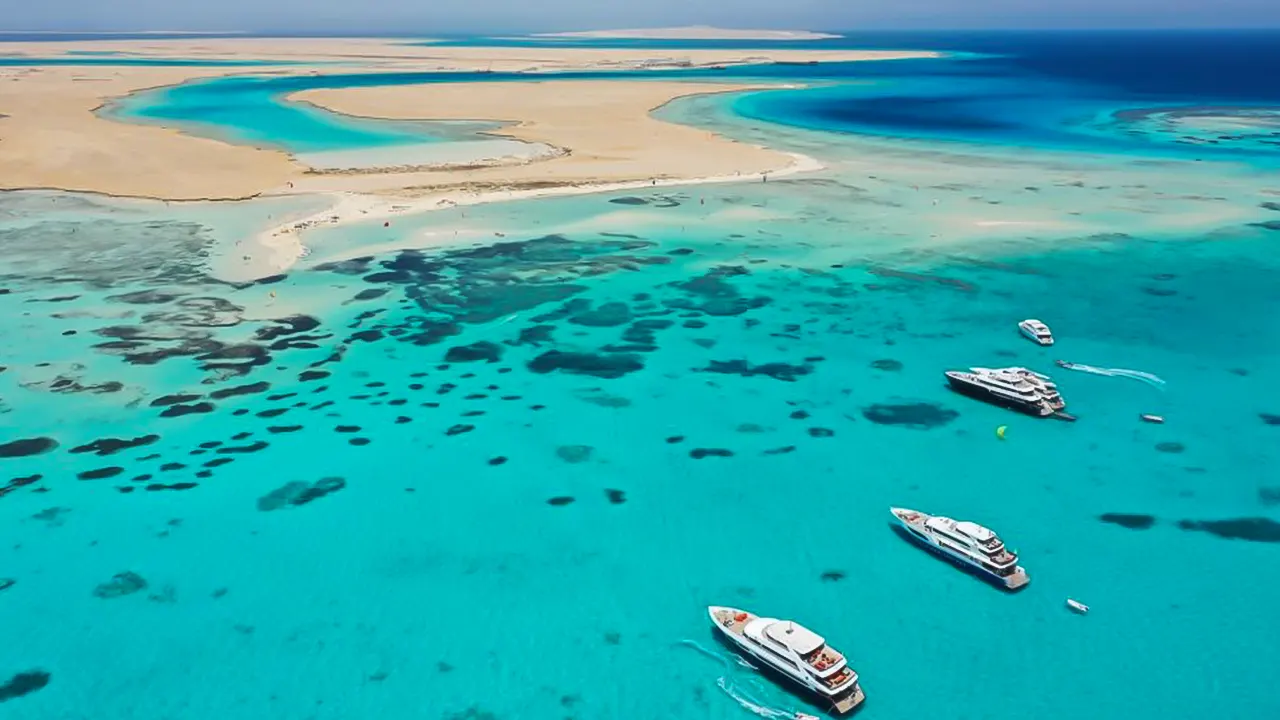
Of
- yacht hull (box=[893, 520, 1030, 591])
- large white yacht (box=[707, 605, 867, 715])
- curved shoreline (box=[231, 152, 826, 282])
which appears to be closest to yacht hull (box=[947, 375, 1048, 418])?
yacht hull (box=[893, 520, 1030, 591])

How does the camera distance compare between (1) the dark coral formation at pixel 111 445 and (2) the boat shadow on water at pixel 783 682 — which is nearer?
(2) the boat shadow on water at pixel 783 682

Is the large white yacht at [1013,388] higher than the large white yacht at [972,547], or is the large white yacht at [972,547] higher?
the large white yacht at [1013,388]

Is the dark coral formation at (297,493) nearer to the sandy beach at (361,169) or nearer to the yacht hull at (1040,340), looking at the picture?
the yacht hull at (1040,340)

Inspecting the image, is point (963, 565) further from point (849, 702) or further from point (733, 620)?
point (733, 620)

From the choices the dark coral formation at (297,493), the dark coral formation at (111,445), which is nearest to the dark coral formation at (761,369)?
the dark coral formation at (297,493)

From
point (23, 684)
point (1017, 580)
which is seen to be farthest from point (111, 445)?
point (1017, 580)

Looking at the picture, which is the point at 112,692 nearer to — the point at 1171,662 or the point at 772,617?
the point at 772,617

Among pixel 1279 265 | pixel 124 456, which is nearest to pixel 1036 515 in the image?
pixel 124 456
